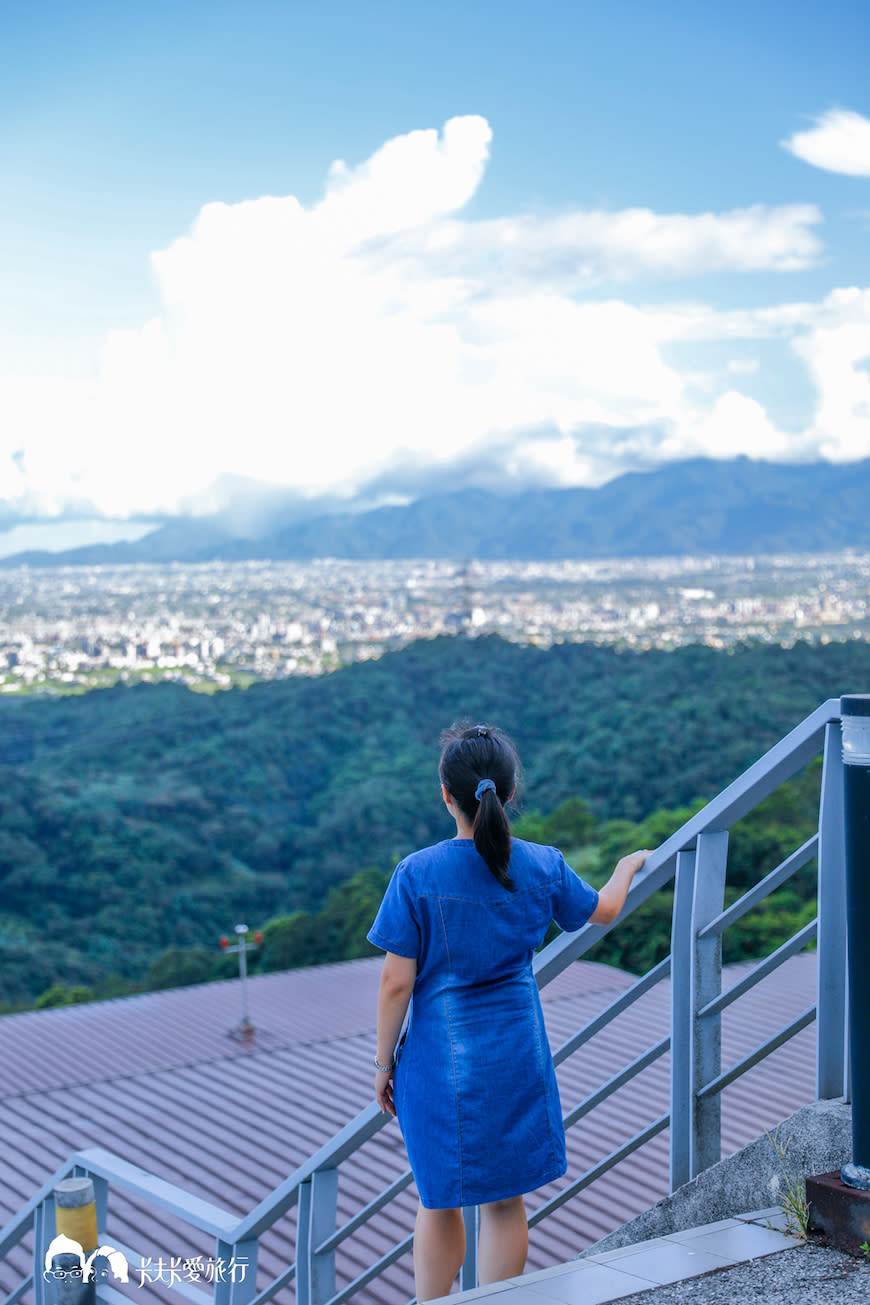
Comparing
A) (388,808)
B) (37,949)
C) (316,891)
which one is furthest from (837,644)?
(37,949)

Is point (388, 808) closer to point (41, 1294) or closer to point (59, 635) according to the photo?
point (41, 1294)

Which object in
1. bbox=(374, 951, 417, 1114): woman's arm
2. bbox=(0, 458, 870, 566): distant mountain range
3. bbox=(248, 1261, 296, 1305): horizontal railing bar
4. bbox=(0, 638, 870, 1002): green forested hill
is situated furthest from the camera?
bbox=(0, 458, 870, 566): distant mountain range

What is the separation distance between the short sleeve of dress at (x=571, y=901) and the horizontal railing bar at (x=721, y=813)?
29 millimetres

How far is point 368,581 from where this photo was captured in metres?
97.0

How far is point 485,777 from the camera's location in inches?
76.7

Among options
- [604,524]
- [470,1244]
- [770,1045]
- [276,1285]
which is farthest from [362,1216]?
[604,524]

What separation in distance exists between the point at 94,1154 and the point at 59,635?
2825 inches

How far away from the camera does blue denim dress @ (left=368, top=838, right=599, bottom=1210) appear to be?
74.9 inches

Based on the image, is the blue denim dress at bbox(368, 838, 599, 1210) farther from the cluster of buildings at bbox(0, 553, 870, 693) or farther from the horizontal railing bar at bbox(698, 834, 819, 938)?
the cluster of buildings at bbox(0, 553, 870, 693)

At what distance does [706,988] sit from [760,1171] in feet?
1.07

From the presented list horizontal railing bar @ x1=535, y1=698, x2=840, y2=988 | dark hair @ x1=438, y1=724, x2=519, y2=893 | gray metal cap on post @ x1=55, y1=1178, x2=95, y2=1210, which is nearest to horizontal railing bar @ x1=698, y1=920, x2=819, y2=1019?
horizontal railing bar @ x1=535, y1=698, x2=840, y2=988

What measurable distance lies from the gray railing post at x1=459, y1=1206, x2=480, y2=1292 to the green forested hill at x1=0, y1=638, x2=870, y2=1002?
2589 cm

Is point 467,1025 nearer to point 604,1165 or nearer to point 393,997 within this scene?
point 393,997

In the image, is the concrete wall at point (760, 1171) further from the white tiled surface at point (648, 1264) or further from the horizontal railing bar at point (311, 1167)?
the horizontal railing bar at point (311, 1167)
